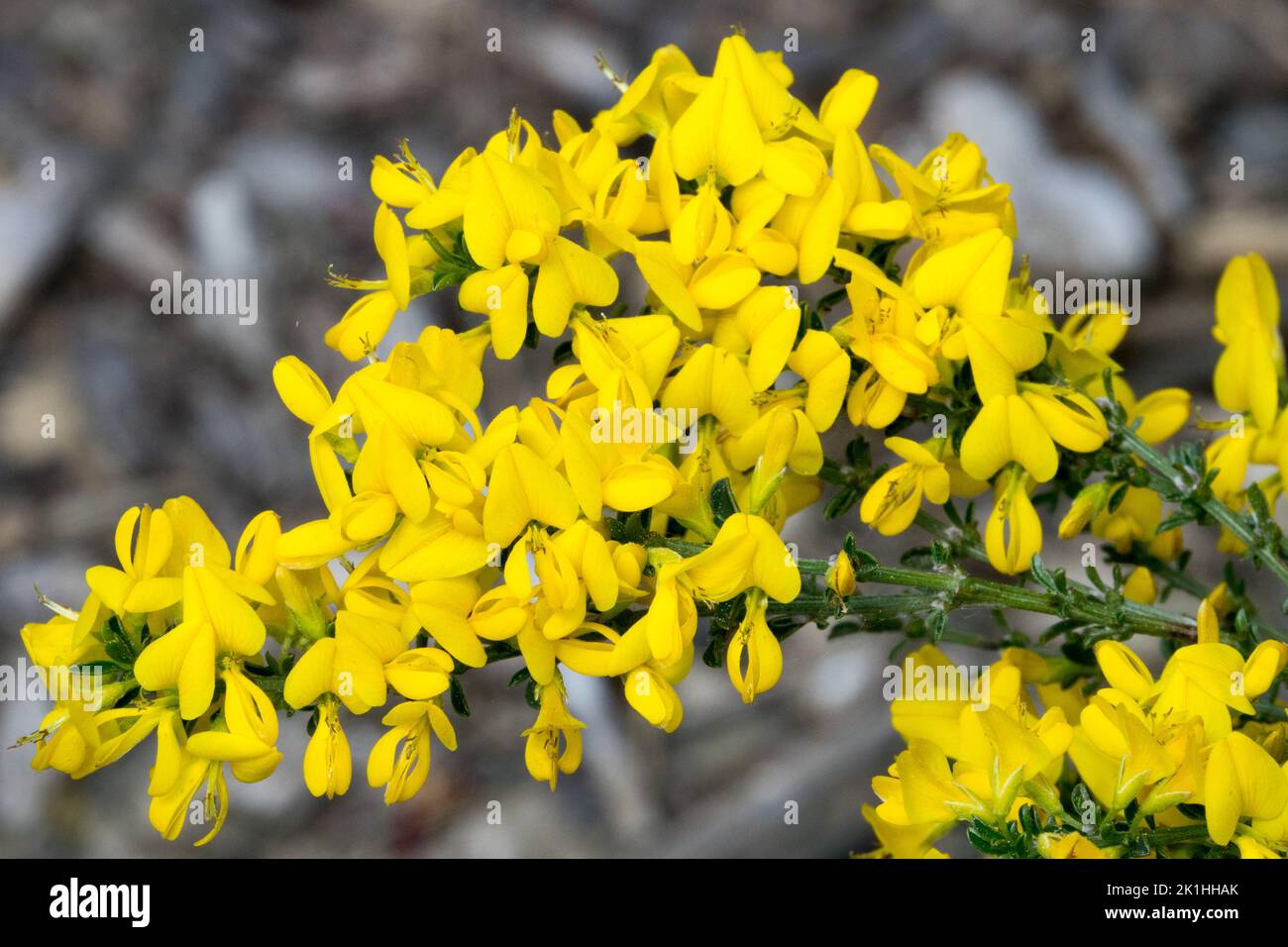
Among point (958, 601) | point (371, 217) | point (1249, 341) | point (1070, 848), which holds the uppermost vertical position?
point (371, 217)

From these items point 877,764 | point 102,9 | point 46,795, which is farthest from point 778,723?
point 102,9

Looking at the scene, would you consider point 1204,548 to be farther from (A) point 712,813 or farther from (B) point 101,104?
(B) point 101,104

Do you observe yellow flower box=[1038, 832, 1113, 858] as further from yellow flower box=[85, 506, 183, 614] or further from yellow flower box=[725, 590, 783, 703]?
yellow flower box=[85, 506, 183, 614]

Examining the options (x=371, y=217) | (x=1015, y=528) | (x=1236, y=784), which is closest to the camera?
(x=1236, y=784)

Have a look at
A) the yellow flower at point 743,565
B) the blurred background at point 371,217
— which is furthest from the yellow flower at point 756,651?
the blurred background at point 371,217

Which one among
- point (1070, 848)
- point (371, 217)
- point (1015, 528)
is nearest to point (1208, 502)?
point (1015, 528)

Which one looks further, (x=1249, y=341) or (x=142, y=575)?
(x=1249, y=341)

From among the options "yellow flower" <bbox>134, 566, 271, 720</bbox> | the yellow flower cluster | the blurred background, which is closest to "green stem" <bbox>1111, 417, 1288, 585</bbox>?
the yellow flower cluster

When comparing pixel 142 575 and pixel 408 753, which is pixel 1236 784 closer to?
pixel 408 753

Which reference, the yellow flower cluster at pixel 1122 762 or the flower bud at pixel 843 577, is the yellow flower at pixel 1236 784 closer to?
the yellow flower cluster at pixel 1122 762
